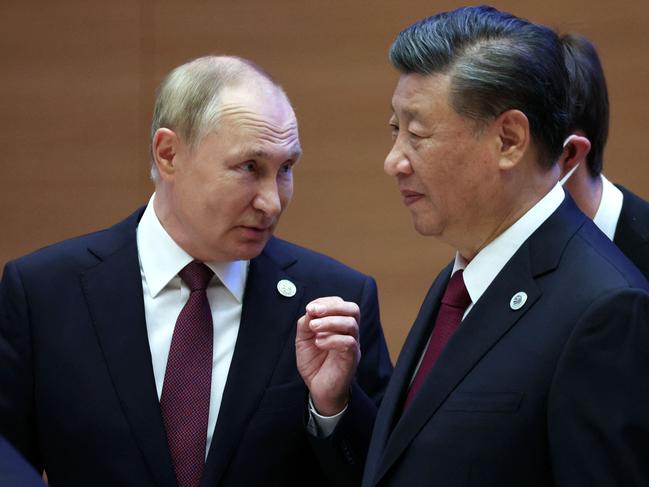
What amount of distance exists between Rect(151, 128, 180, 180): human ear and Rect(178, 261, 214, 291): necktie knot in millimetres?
213

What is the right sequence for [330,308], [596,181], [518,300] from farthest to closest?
[596,181] → [330,308] → [518,300]

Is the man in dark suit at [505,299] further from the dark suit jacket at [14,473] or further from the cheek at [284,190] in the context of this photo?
the dark suit jacket at [14,473]

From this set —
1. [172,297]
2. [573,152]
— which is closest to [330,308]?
[172,297]

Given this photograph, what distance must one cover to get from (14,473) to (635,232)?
189 cm

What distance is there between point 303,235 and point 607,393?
2.63 meters

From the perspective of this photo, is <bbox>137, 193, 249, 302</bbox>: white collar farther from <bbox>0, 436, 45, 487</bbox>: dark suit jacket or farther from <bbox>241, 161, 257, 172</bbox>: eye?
<bbox>0, 436, 45, 487</bbox>: dark suit jacket

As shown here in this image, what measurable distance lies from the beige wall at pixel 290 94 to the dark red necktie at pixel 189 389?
5.95 feet

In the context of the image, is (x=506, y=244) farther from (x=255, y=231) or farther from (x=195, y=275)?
(x=195, y=275)

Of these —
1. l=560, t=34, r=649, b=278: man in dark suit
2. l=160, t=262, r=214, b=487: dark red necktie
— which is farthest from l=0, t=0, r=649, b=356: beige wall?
l=160, t=262, r=214, b=487: dark red necktie

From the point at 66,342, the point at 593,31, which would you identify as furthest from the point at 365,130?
the point at 66,342

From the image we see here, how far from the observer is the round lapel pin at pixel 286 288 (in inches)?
110

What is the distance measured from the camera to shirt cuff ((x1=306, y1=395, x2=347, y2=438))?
2539 mm

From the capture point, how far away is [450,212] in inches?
90.0

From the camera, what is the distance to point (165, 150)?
9.11ft
